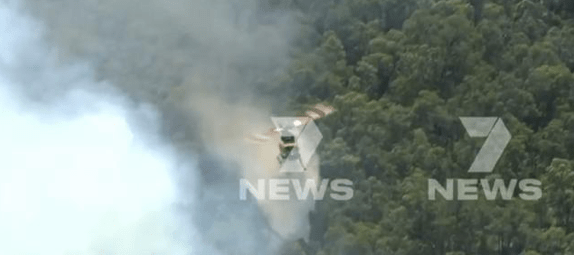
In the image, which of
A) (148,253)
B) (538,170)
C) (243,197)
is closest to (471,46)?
(538,170)

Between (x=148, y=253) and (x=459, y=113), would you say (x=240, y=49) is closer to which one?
(x=459, y=113)

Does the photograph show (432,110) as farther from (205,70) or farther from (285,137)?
(285,137)

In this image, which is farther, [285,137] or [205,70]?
[205,70]

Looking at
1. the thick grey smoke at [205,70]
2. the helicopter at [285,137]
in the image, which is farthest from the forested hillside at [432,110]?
the helicopter at [285,137]

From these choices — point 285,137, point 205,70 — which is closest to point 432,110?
point 205,70

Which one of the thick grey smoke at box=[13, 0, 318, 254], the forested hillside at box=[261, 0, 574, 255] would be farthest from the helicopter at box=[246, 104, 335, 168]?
the forested hillside at box=[261, 0, 574, 255]

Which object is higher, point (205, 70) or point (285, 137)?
point (285, 137)

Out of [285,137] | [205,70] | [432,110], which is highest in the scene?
[285,137]

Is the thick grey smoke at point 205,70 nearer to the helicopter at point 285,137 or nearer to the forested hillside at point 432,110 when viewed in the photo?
the helicopter at point 285,137

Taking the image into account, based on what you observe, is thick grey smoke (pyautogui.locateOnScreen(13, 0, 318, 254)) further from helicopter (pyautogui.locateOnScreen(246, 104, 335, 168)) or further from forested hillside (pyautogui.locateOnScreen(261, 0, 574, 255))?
forested hillside (pyautogui.locateOnScreen(261, 0, 574, 255))
